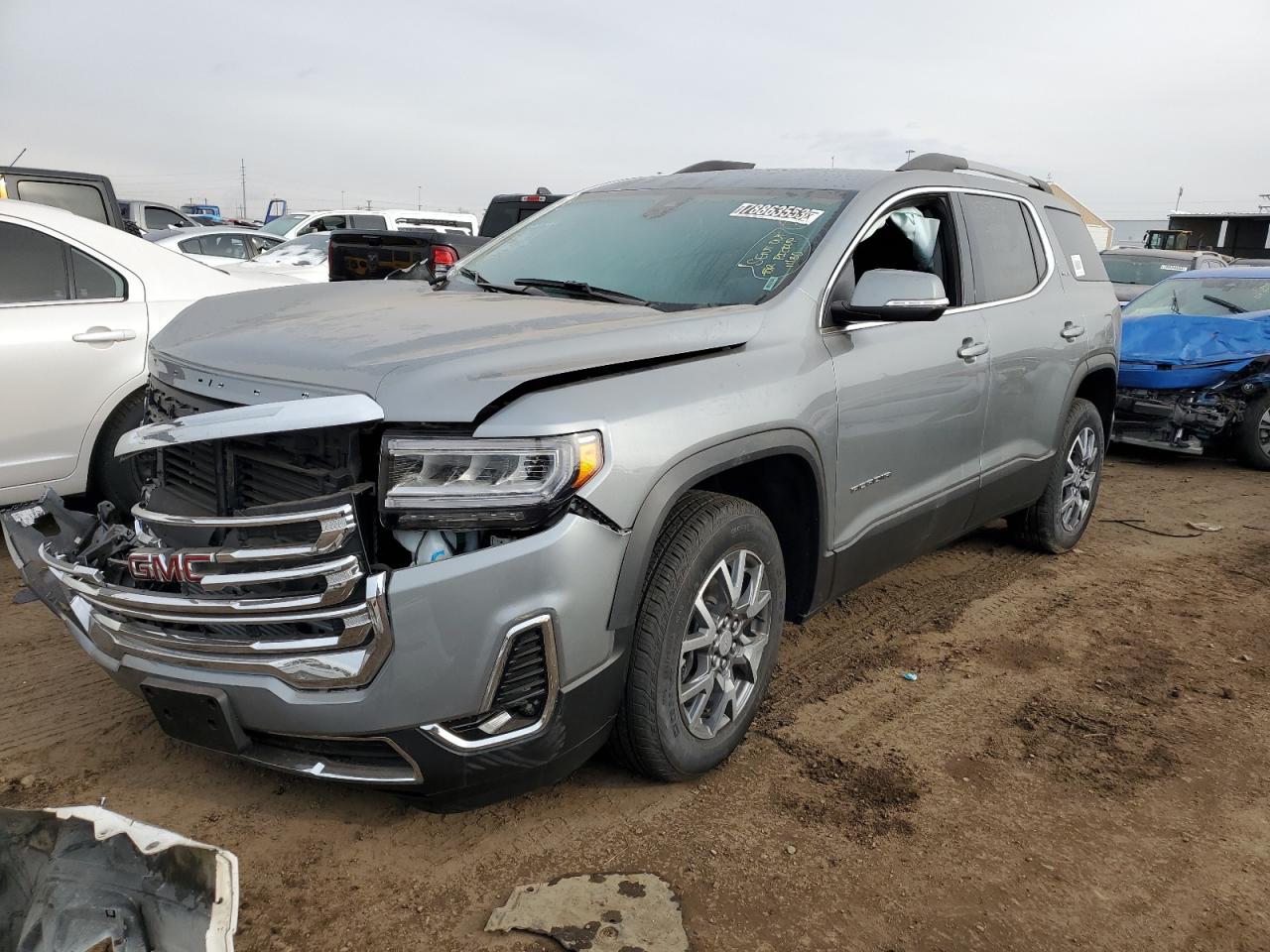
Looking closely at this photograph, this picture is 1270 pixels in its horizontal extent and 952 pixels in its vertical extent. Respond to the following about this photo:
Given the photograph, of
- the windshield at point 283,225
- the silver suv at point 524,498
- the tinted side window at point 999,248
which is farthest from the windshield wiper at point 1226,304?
the windshield at point 283,225

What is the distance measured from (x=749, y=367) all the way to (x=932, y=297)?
27.8 inches

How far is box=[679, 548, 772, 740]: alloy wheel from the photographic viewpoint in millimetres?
2785

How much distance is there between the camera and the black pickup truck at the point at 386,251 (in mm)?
8477

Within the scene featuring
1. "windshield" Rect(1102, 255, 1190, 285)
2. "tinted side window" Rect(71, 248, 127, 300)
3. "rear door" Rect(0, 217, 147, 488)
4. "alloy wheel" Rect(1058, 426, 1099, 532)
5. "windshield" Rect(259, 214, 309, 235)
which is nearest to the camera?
"rear door" Rect(0, 217, 147, 488)

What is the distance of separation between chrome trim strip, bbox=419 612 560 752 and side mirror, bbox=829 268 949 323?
59.9 inches

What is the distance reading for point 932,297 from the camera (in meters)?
3.11

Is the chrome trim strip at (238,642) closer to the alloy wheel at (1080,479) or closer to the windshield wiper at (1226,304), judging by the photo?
the alloy wheel at (1080,479)

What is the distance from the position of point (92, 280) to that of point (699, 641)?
3657 mm

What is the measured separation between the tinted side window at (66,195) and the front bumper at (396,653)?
616 cm

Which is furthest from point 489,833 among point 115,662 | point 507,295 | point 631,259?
point 631,259

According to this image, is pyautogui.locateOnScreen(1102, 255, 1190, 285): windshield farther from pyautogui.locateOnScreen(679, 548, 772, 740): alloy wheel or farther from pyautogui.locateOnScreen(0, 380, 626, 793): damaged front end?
pyautogui.locateOnScreen(0, 380, 626, 793): damaged front end

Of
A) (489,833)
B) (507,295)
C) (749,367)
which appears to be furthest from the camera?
(507,295)

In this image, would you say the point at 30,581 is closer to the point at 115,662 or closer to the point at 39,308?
the point at 115,662

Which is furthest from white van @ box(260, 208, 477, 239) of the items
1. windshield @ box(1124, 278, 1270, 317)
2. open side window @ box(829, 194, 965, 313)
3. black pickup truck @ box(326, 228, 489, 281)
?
open side window @ box(829, 194, 965, 313)
